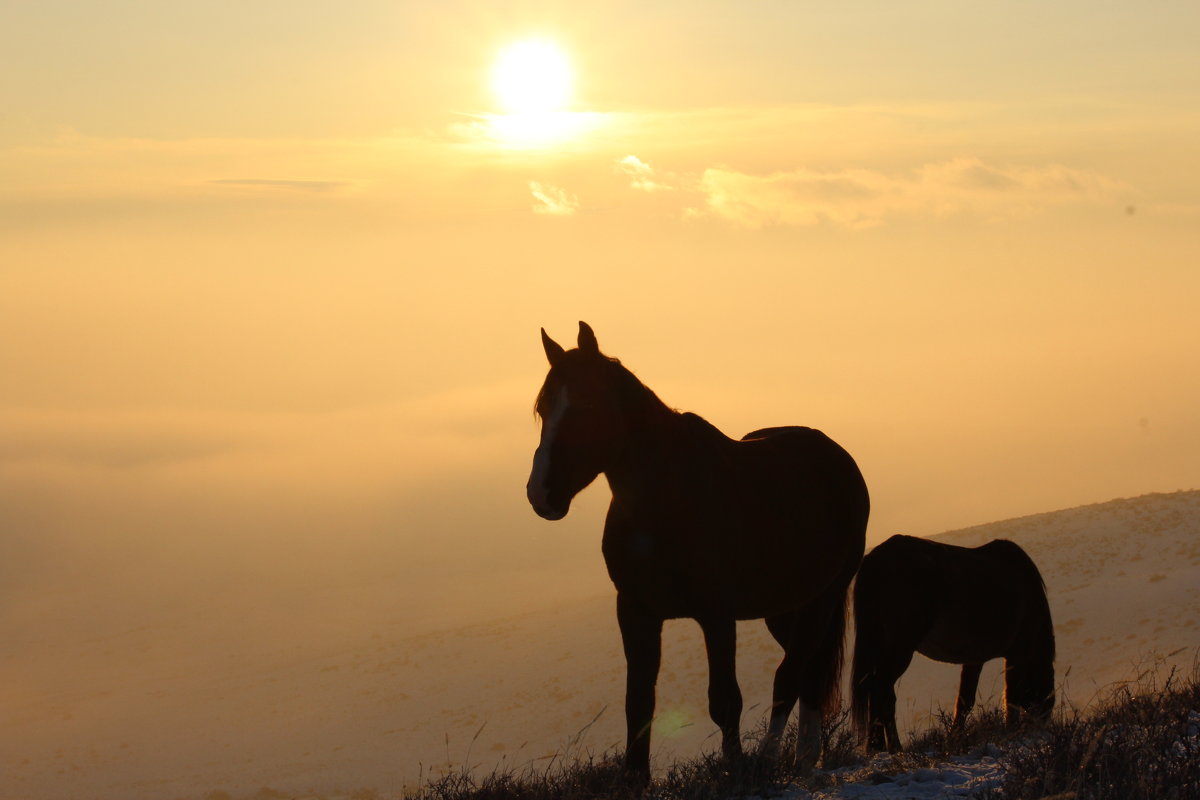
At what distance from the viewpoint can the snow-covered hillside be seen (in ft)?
82.8

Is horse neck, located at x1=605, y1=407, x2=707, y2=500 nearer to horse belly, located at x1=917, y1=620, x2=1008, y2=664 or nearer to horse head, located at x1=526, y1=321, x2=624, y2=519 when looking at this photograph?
horse head, located at x1=526, y1=321, x2=624, y2=519

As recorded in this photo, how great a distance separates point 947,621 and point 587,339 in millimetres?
4682

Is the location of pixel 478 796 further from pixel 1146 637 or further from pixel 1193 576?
pixel 1193 576

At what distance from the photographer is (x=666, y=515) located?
6832mm

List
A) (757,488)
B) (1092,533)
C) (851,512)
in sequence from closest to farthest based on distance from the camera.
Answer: (757,488) < (851,512) < (1092,533)

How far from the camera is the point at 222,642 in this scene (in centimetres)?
5369

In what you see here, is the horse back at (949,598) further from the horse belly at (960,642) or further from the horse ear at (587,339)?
the horse ear at (587,339)

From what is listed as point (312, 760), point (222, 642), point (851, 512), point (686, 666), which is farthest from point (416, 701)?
Result: point (851, 512)

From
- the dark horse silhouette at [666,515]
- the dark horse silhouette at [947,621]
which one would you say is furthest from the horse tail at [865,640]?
the dark horse silhouette at [666,515]

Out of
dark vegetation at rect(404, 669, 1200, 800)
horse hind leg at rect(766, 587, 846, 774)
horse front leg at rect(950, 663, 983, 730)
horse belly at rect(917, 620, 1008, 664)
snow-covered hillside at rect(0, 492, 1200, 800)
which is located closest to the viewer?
dark vegetation at rect(404, 669, 1200, 800)

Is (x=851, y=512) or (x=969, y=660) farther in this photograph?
(x=969, y=660)

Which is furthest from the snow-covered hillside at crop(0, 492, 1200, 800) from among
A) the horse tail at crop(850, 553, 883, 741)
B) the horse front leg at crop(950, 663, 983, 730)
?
the horse tail at crop(850, 553, 883, 741)

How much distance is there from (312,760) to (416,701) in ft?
13.6

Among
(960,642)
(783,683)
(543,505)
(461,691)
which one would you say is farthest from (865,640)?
(461,691)
